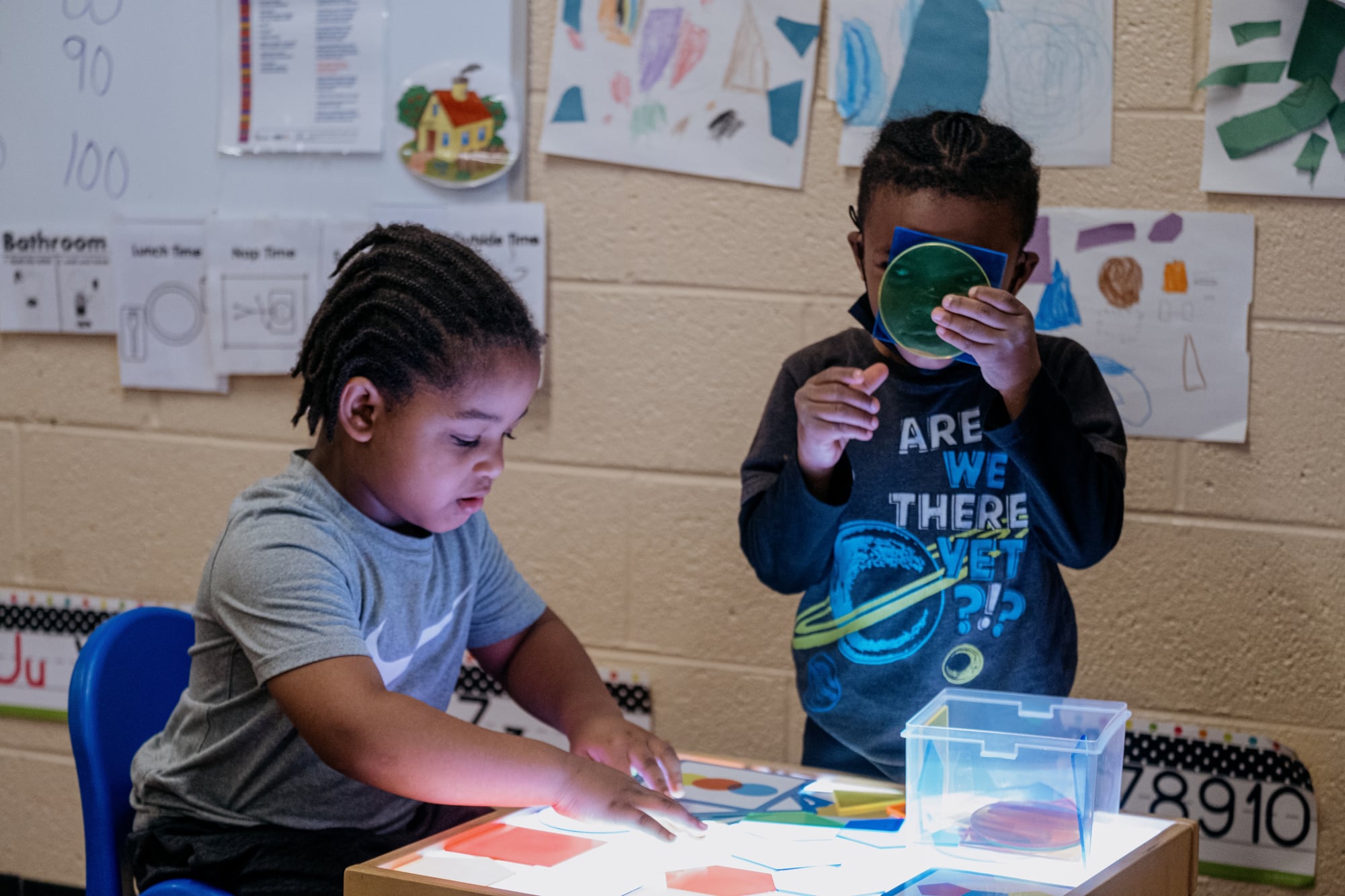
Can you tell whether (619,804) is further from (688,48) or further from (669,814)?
(688,48)

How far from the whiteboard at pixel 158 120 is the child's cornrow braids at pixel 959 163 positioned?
28.1 inches

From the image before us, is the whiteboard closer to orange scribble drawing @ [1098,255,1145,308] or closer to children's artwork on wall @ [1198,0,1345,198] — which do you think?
orange scribble drawing @ [1098,255,1145,308]

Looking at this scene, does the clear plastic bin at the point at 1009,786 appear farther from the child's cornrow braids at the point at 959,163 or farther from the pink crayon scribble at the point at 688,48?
the pink crayon scribble at the point at 688,48

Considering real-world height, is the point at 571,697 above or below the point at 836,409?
below

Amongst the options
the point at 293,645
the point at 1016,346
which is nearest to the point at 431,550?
the point at 293,645

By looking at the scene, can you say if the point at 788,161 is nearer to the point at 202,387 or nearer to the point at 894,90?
the point at 894,90

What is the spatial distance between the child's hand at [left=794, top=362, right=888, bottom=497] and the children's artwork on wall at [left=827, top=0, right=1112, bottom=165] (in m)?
0.65

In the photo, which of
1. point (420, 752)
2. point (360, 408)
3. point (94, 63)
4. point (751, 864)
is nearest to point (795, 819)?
point (751, 864)

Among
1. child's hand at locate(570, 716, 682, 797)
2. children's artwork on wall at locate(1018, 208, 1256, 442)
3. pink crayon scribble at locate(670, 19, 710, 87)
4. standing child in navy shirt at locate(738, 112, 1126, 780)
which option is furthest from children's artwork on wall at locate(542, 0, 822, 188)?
child's hand at locate(570, 716, 682, 797)

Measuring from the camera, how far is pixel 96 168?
6.80 feet

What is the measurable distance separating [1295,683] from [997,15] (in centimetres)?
90

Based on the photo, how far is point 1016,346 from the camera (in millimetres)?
1136

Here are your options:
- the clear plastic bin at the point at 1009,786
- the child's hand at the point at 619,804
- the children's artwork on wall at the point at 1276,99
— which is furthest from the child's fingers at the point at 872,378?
the children's artwork on wall at the point at 1276,99

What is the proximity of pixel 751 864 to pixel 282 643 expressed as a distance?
407mm
